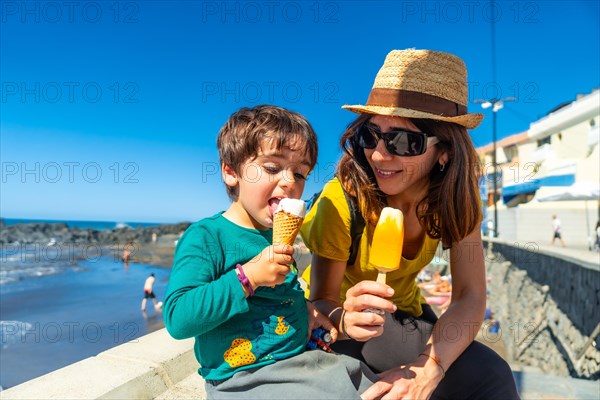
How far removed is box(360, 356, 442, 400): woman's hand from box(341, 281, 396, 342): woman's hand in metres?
0.28

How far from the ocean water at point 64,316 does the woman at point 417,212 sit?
4.46 meters

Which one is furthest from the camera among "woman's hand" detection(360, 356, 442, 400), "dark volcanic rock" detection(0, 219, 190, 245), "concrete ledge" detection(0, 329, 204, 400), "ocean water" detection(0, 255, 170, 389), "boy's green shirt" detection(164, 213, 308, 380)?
"dark volcanic rock" detection(0, 219, 190, 245)

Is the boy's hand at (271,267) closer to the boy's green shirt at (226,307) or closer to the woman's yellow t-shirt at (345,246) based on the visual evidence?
the boy's green shirt at (226,307)

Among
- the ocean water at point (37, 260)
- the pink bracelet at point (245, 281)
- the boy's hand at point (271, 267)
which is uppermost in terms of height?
the boy's hand at point (271, 267)

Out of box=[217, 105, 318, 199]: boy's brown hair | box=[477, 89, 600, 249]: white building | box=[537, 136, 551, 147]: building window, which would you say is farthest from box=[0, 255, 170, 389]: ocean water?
box=[537, 136, 551, 147]: building window

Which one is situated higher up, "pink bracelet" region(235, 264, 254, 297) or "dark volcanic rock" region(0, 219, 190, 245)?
"pink bracelet" region(235, 264, 254, 297)

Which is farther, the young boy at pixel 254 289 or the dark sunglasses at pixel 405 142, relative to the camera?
the dark sunglasses at pixel 405 142

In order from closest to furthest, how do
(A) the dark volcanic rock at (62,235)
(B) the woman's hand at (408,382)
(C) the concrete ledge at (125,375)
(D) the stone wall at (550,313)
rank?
(B) the woman's hand at (408,382)
(C) the concrete ledge at (125,375)
(D) the stone wall at (550,313)
(A) the dark volcanic rock at (62,235)

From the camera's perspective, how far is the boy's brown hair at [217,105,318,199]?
181cm

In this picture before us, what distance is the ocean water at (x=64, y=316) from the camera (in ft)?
31.8

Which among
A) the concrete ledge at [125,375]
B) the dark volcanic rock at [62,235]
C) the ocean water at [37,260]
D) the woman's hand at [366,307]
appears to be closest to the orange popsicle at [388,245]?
the woman's hand at [366,307]

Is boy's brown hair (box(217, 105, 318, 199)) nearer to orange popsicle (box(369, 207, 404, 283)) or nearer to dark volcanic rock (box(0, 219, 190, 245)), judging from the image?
orange popsicle (box(369, 207, 404, 283))

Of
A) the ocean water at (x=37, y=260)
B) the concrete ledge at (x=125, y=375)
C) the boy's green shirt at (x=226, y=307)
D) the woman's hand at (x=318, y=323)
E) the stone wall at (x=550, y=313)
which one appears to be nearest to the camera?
the boy's green shirt at (x=226, y=307)

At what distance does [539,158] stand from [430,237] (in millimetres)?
35174
